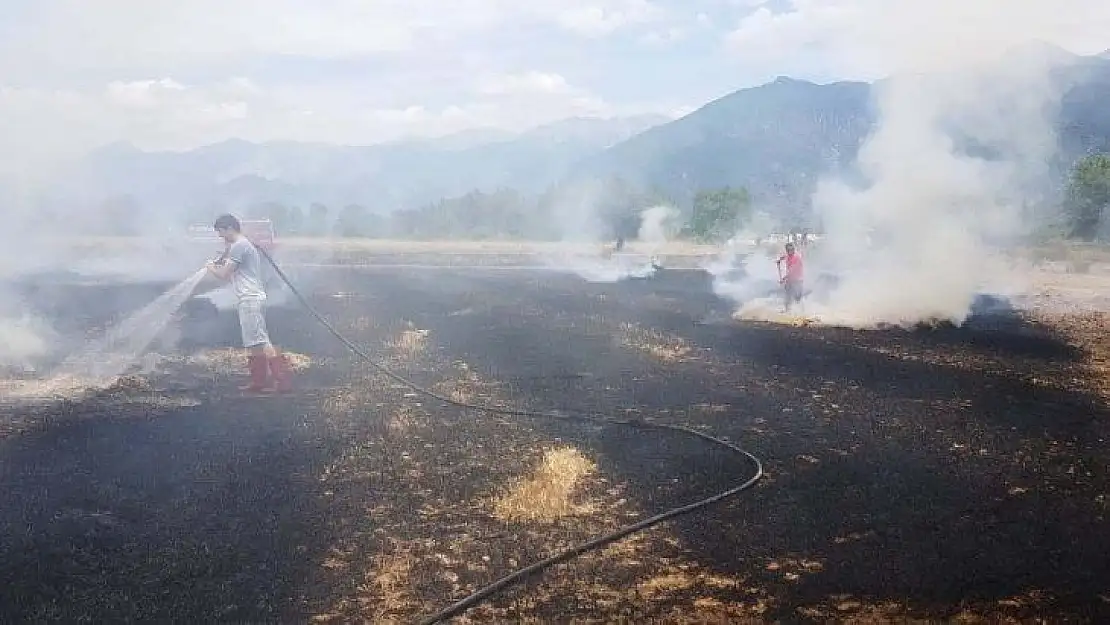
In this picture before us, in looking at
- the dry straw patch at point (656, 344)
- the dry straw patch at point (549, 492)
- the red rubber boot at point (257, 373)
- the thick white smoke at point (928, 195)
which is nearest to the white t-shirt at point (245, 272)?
the red rubber boot at point (257, 373)

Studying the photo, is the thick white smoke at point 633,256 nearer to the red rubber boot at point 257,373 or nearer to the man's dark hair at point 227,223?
the red rubber boot at point 257,373

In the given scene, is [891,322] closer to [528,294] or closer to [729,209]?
[528,294]

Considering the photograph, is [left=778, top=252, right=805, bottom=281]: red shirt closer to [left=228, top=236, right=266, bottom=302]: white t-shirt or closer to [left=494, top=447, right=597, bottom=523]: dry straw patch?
[left=494, top=447, right=597, bottom=523]: dry straw patch

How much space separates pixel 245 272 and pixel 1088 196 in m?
44.9

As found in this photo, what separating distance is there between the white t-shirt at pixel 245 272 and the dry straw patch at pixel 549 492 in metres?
4.62

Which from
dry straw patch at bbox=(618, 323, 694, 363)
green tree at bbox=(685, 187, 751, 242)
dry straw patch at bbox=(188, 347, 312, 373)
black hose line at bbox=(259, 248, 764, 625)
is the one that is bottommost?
black hose line at bbox=(259, 248, 764, 625)

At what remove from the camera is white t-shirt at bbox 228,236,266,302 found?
10.2m

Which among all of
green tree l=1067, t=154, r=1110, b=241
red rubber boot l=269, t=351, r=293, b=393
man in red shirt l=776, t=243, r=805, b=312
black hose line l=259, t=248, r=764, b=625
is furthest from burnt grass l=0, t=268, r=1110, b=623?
green tree l=1067, t=154, r=1110, b=241

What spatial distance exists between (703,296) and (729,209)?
36.9 metres

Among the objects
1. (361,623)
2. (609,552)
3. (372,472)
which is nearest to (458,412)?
(372,472)

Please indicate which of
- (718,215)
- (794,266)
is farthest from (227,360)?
(718,215)

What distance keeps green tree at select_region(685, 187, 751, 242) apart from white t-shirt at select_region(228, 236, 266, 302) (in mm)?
50265

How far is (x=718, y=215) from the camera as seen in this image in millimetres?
59281

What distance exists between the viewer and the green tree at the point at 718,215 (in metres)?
58.8
